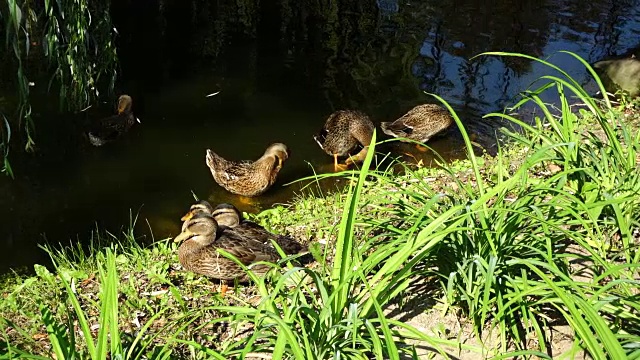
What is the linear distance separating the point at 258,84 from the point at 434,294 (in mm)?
6711

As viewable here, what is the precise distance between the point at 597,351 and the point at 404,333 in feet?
3.59

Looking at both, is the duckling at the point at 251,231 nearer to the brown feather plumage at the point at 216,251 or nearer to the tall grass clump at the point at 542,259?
the brown feather plumage at the point at 216,251

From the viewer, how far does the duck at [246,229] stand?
5738 millimetres

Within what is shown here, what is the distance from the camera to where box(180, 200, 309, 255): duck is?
5738mm

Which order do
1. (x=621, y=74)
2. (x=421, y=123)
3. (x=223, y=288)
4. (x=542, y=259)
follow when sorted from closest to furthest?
1. (x=542, y=259)
2. (x=223, y=288)
3. (x=421, y=123)
4. (x=621, y=74)

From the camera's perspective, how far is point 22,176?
8.25m

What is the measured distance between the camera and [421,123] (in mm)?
9570

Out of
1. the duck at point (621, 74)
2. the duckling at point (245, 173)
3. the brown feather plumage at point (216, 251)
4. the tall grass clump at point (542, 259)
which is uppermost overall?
the tall grass clump at point (542, 259)

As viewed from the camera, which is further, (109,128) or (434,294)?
(109,128)

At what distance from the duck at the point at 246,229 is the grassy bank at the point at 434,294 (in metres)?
0.24

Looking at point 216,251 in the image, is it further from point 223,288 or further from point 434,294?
point 434,294

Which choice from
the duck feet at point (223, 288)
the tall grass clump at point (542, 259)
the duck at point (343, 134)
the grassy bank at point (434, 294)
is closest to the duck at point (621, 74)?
the duck at point (343, 134)

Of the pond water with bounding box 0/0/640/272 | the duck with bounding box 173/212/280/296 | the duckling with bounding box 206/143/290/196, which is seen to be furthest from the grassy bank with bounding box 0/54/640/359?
the duckling with bounding box 206/143/290/196

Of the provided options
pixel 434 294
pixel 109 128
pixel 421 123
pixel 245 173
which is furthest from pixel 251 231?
pixel 421 123
